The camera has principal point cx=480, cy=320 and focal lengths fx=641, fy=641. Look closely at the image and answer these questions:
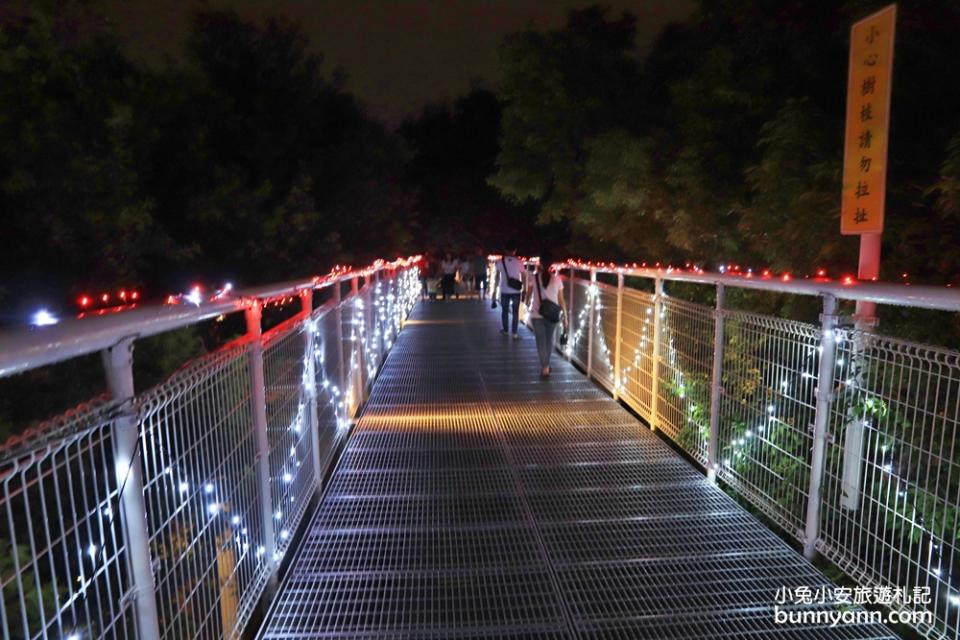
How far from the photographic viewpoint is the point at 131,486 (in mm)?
1644

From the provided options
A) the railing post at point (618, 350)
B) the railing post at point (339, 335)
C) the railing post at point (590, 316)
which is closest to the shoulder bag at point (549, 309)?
the railing post at point (590, 316)

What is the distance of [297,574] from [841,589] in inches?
93.3

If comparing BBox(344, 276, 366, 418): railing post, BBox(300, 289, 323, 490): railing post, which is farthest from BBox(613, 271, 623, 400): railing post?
BBox(300, 289, 323, 490): railing post

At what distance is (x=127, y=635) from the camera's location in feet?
5.48

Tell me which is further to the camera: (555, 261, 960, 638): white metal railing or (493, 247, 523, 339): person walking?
(493, 247, 523, 339): person walking

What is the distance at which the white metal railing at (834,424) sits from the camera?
2.34 metres

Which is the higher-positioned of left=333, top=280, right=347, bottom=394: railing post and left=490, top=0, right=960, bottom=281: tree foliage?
left=490, top=0, right=960, bottom=281: tree foliage

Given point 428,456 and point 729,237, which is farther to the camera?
point 729,237

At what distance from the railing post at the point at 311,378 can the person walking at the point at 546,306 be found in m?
3.73

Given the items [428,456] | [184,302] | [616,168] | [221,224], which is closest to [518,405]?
[428,456]

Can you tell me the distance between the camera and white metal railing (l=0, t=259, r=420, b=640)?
135 centimetres

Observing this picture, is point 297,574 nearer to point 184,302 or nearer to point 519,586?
point 519,586

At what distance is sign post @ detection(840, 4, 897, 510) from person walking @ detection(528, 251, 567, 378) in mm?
3619

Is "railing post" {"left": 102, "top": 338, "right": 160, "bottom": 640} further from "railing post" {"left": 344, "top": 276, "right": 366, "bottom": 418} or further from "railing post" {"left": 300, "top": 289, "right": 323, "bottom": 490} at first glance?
"railing post" {"left": 344, "top": 276, "right": 366, "bottom": 418}
